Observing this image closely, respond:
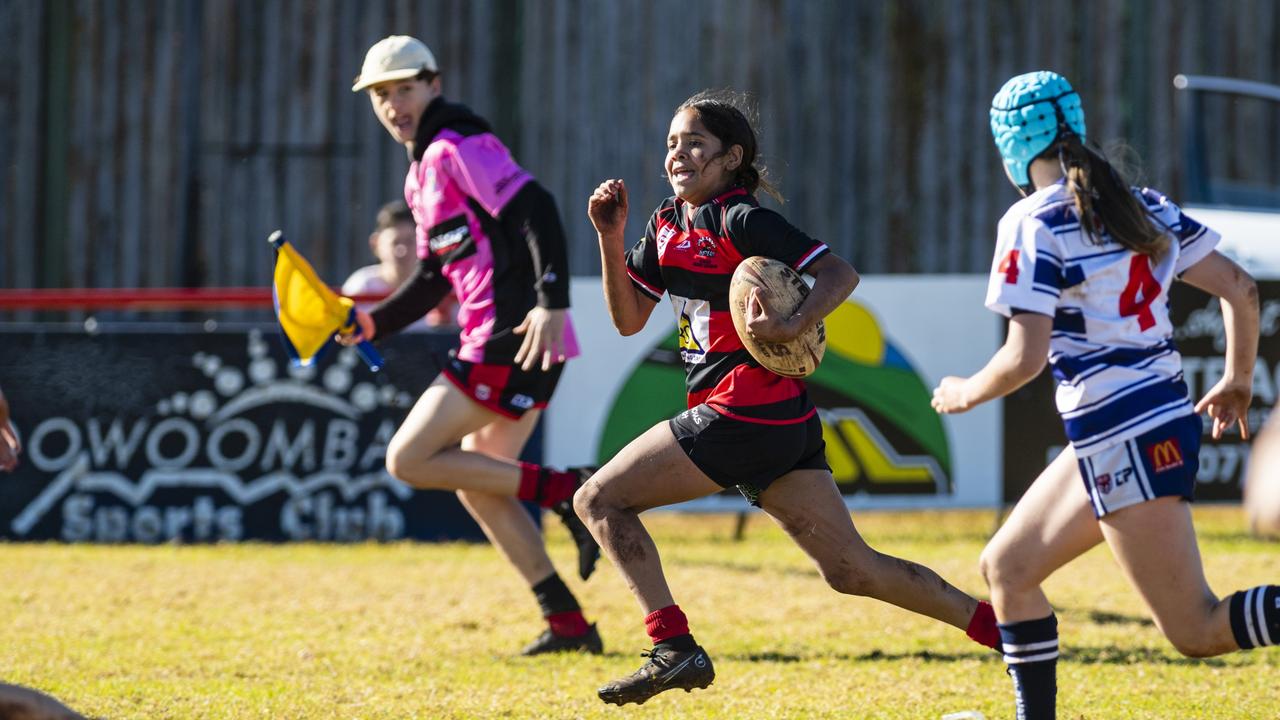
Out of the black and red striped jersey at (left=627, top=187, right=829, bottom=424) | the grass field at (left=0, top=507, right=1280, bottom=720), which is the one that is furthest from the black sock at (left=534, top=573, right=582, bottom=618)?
the black and red striped jersey at (left=627, top=187, right=829, bottom=424)

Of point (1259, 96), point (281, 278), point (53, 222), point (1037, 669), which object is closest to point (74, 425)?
Result: point (281, 278)

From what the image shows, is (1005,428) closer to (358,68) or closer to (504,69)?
(504,69)

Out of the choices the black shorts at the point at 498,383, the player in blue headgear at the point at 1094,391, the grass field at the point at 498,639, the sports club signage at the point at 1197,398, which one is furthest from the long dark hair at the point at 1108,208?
the sports club signage at the point at 1197,398

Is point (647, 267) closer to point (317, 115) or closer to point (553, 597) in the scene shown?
point (553, 597)

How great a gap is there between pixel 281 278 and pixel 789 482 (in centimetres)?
245

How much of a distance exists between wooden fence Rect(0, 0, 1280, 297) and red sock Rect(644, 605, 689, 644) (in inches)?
358

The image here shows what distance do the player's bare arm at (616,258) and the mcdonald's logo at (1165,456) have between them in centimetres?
143

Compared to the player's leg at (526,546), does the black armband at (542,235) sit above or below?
above

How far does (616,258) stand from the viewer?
425 centimetres

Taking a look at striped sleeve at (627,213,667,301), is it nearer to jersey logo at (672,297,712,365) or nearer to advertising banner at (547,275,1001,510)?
jersey logo at (672,297,712,365)

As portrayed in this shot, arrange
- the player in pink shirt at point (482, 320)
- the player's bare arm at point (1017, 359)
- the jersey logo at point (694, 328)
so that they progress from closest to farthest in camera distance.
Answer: the player's bare arm at point (1017, 359), the jersey logo at point (694, 328), the player in pink shirt at point (482, 320)

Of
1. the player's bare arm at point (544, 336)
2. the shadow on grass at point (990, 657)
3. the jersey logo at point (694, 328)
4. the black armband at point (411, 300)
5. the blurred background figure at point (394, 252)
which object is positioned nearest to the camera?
the jersey logo at point (694, 328)

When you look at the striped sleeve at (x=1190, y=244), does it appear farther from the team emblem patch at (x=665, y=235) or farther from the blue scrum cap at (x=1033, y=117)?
the team emblem patch at (x=665, y=235)

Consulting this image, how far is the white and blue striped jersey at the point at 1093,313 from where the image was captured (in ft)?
11.6
